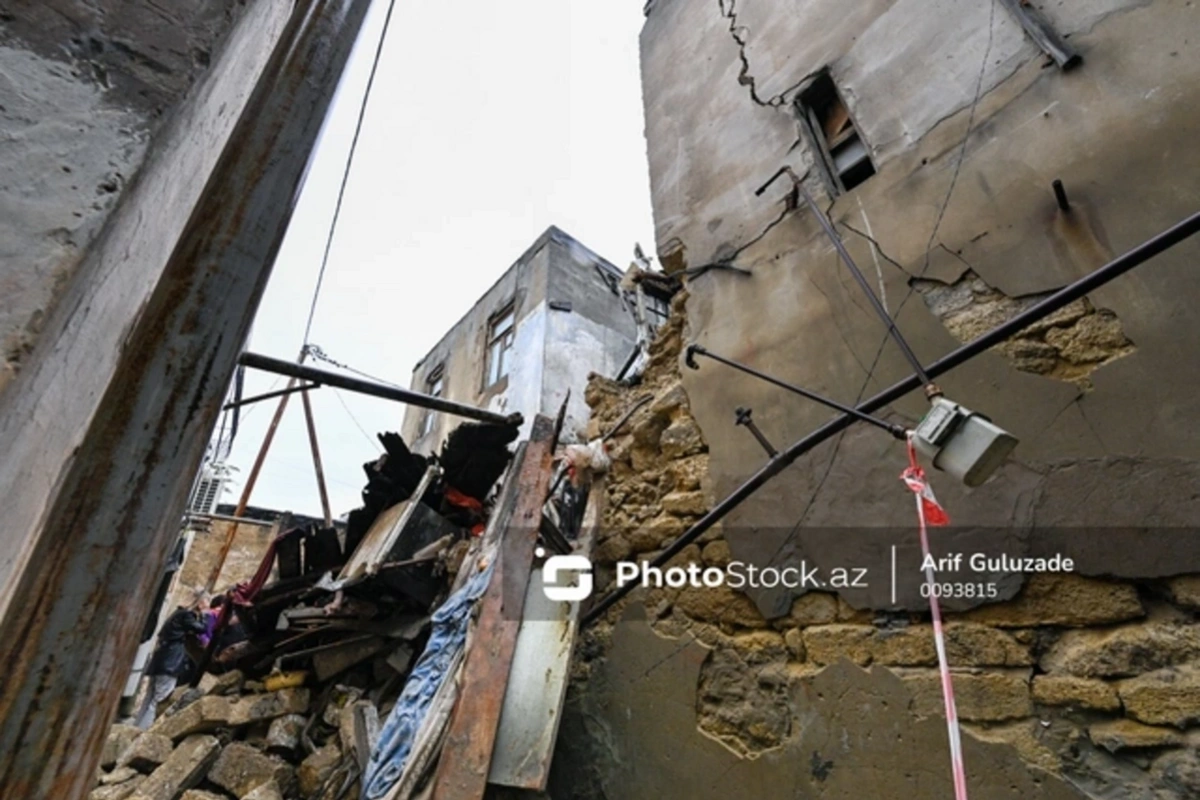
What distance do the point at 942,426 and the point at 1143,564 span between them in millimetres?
816

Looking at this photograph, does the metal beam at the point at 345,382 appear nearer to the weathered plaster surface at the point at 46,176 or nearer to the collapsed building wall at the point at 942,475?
the collapsed building wall at the point at 942,475

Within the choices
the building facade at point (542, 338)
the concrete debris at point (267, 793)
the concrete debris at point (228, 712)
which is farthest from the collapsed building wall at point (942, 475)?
the building facade at point (542, 338)

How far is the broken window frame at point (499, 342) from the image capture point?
463 inches

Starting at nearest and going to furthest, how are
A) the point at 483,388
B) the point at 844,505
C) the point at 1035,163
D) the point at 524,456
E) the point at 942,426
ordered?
the point at 942,426 → the point at 1035,163 → the point at 844,505 → the point at 524,456 → the point at 483,388

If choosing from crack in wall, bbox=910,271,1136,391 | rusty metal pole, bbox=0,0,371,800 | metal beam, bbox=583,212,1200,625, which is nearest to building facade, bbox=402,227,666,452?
metal beam, bbox=583,212,1200,625

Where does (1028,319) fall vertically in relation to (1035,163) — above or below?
below

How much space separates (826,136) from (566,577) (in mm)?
3098

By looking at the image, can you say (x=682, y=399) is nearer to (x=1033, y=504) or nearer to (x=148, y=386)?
(x=1033, y=504)

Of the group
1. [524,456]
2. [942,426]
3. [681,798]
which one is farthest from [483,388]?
[942,426]

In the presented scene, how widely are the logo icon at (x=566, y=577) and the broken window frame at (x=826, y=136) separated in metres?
2.59

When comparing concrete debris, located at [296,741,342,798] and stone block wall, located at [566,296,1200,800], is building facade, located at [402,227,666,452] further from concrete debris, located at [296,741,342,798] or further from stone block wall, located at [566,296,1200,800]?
stone block wall, located at [566,296,1200,800]

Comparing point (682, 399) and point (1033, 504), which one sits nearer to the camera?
point (1033, 504)

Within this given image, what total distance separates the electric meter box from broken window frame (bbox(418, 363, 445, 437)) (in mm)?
13049

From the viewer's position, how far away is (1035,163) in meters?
2.16
